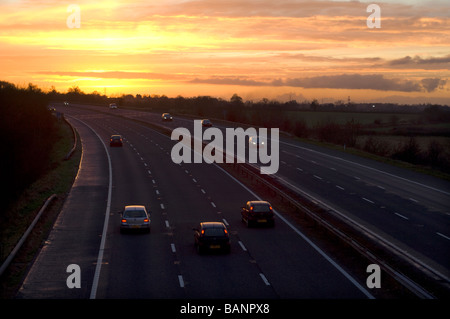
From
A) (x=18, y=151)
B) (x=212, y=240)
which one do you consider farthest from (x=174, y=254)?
(x=18, y=151)

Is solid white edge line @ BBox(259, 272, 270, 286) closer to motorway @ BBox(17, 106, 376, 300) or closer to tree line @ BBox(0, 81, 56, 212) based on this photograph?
motorway @ BBox(17, 106, 376, 300)

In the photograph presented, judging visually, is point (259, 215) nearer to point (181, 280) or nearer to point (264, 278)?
point (264, 278)

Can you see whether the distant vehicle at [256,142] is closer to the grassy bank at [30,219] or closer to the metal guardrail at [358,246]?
the grassy bank at [30,219]

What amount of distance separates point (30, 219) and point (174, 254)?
13590 mm

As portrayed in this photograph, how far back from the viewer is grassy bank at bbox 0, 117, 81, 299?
24.6 m

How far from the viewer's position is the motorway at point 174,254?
72.8 ft

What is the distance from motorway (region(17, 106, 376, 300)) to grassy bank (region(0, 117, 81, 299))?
0.56 metres

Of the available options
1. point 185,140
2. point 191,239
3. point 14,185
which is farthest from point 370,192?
point 185,140

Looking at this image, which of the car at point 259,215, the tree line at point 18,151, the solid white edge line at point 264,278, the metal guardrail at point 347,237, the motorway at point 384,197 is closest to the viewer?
the metal guardrail at point 347,237

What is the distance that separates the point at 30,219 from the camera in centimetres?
3719

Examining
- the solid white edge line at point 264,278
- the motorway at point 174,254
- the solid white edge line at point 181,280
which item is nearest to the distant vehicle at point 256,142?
the motorway at point 174,254

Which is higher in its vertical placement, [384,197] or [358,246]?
[358,246]

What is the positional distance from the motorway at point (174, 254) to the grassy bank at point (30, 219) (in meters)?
0.56

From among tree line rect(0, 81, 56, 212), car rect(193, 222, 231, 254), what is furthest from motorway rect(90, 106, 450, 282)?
tree line rect(0, 81, 56, 212)
